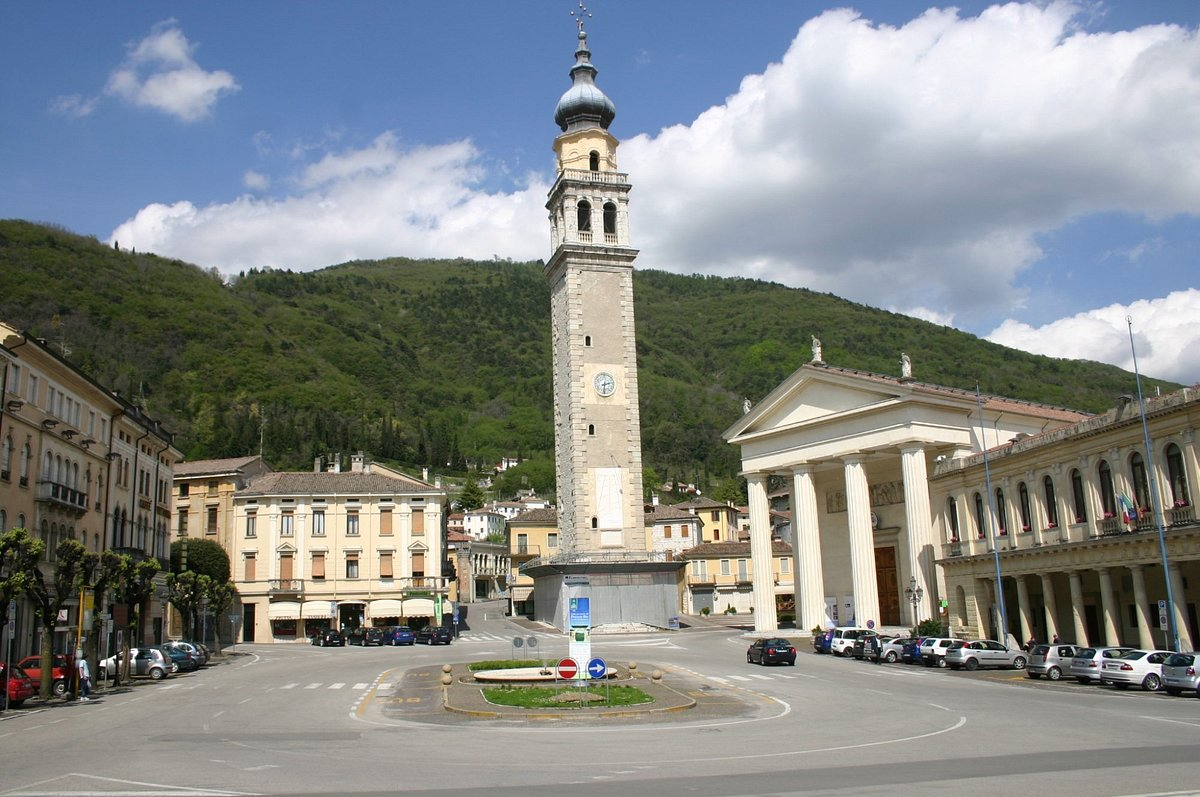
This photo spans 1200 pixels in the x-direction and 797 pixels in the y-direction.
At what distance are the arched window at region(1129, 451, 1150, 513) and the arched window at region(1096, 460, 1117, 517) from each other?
1.20m

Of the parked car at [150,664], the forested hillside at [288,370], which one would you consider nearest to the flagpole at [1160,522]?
the parked car at [150,664]

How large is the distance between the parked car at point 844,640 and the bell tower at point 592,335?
22.3 meters

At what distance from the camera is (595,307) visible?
240 feet

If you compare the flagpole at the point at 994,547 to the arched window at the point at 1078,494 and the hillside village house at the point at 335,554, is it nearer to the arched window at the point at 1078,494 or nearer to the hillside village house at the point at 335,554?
the arched window at the point at 1078,494

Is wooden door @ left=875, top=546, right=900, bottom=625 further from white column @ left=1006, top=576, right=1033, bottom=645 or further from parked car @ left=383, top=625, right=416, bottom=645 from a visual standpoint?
parked car @ left=383, top=625, right=416, bottom=645

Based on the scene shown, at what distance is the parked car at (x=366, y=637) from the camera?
6538 cm

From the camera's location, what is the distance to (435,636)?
207 ft

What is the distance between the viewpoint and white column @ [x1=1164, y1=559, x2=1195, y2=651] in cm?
3416

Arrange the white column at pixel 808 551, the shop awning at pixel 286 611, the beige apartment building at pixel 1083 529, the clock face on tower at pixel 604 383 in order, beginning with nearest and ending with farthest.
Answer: the beige apartment building at pixel 1083 529
the white column at pixel 808 551
the clock face on tower at pixel 604 383
the shop awning at pixel 286 611

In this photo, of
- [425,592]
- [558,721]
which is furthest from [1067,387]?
[558,721]

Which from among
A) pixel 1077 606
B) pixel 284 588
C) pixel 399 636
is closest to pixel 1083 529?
pixel 1077 606

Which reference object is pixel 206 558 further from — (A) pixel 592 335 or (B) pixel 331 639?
(A) pixel 592 335

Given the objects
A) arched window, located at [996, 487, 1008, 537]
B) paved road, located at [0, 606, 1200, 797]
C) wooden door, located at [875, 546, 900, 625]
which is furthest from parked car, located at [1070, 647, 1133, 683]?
wooden door, located at [875, 546, 900, 625]

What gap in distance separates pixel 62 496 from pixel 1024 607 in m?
43.4
